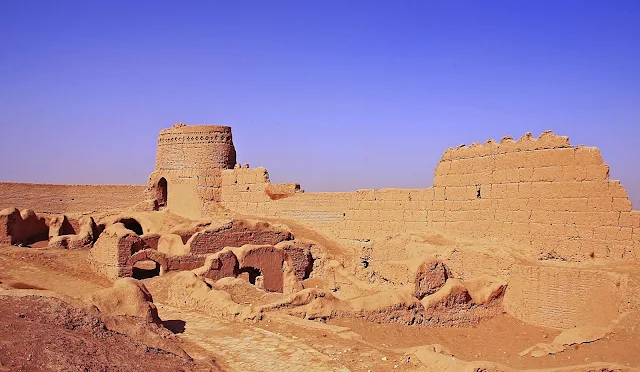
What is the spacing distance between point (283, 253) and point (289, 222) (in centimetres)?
541

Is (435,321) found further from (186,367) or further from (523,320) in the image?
(186,367)

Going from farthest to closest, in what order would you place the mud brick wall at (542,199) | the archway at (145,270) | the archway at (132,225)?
1. the archway at (132,225)
2. the archway at (145,270)
3. the mud brick wall at (542,199)

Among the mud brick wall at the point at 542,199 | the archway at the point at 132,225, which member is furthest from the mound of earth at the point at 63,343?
the archway at the point at 132,225

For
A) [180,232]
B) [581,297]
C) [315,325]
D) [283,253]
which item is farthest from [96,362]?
[180,232]

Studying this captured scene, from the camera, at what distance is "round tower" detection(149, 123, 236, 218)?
86.7 ft

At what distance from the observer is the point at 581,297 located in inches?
484

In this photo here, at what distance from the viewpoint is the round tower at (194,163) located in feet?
86.7

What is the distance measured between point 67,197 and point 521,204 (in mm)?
27515

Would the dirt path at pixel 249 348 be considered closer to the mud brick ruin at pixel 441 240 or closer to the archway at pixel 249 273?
the mud brick ruin at pixel 441 240

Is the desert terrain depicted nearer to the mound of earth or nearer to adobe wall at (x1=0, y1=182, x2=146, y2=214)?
the mound of earth

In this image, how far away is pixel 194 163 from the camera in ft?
87.7

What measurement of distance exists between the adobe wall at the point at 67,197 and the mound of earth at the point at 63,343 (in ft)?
82.8

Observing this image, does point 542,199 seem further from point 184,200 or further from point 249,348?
point 184,200

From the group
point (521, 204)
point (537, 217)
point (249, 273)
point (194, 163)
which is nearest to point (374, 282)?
point (249, 273)
